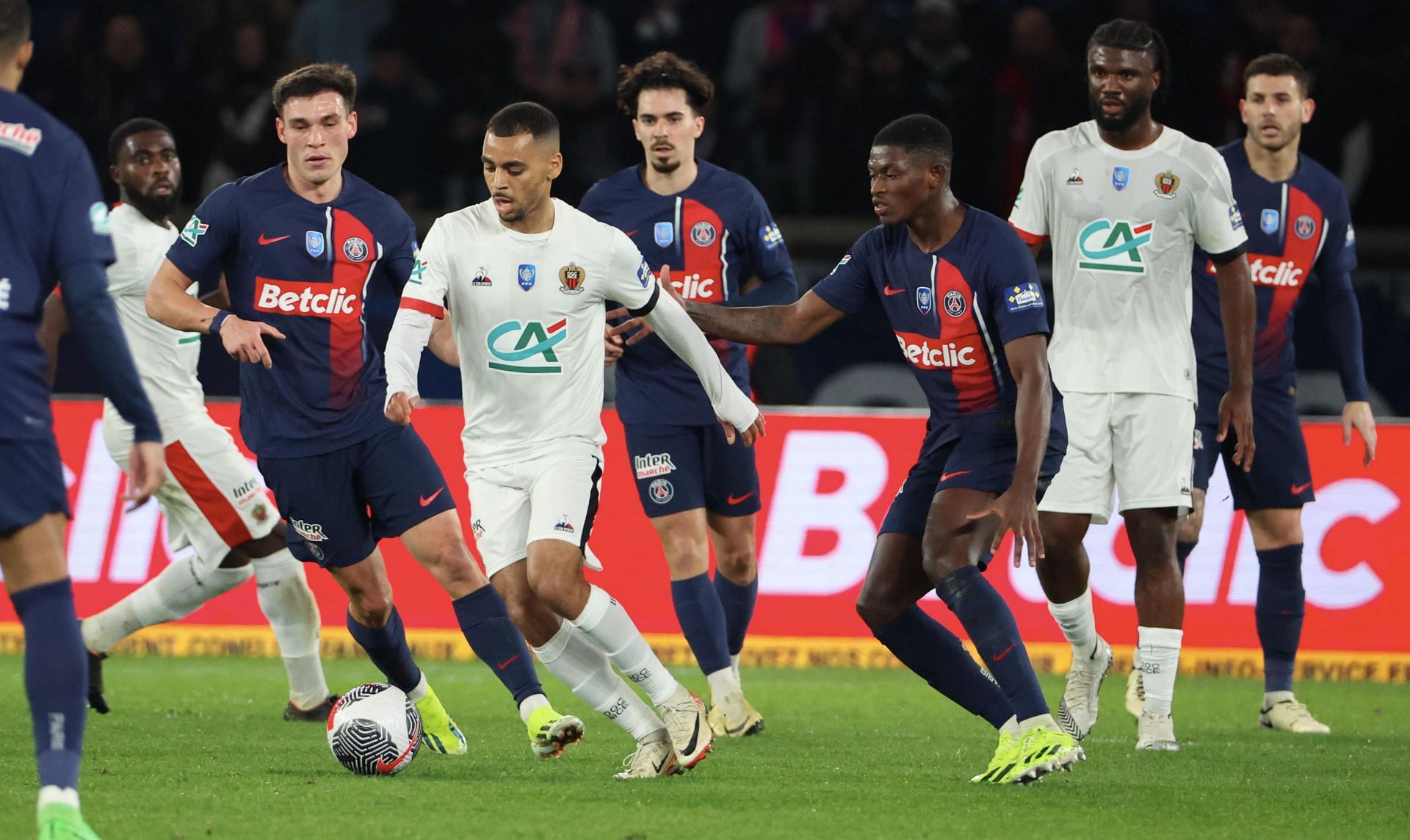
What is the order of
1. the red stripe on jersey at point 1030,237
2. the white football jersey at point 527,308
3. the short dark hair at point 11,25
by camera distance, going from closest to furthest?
the short dark hair at point 11,25 < the white football jersey at point 527,308 < the red stripe on jersey at point 1030,237

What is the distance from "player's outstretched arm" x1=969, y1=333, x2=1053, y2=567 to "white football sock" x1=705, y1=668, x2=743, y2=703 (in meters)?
1.99

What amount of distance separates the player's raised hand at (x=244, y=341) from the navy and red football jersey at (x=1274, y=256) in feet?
14.2

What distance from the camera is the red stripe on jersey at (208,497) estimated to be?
27.0ft

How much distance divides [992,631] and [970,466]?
60 centimetres

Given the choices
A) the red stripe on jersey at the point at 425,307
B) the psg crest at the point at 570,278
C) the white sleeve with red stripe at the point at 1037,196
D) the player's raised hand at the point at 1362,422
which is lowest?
the player's raised hand at the point at 1362,422

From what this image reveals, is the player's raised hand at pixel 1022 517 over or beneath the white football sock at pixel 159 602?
over

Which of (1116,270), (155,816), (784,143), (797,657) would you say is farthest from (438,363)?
(155,816)

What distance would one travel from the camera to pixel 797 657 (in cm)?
1049

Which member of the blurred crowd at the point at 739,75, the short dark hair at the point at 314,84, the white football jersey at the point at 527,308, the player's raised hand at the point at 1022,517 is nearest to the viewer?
the player's raised hand at the point at 1022,517

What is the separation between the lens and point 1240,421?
7598mm

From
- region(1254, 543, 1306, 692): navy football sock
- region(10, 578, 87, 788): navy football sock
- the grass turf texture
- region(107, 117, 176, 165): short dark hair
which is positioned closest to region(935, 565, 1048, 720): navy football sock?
the grass turf texture

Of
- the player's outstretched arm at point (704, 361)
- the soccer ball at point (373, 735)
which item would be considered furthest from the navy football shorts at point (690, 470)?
the soccer ball at point (373, 735)

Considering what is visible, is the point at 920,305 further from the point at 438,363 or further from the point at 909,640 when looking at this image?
the point at 438,363

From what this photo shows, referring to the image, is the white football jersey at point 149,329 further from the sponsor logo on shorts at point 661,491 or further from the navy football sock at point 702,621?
the navy football sock at point 702,621
